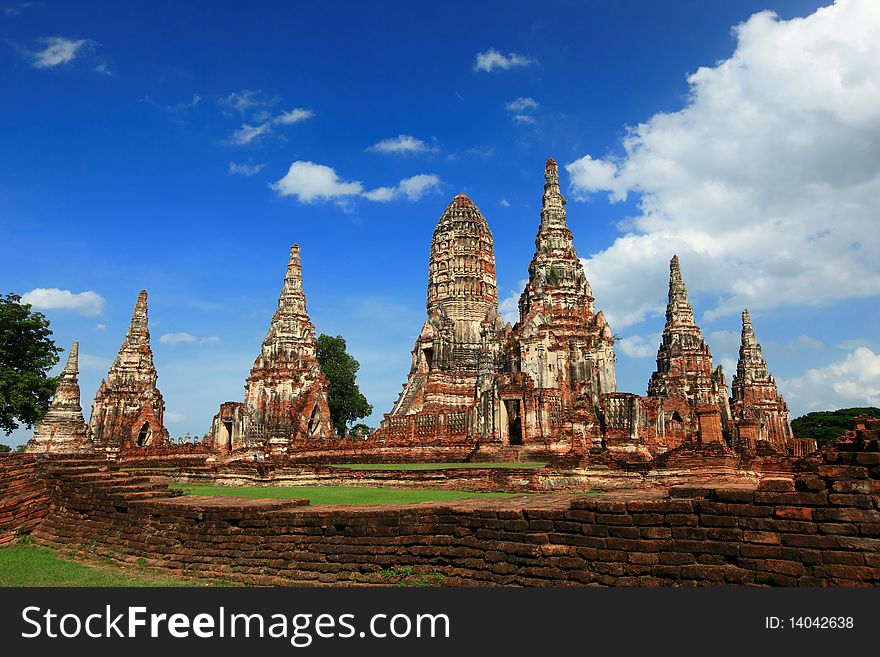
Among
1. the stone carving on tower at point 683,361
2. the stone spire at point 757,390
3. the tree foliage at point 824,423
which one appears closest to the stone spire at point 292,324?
the stone carving on tower at point 683,361

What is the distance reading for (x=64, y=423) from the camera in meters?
34.8

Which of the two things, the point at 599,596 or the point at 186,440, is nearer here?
the point at 599,596

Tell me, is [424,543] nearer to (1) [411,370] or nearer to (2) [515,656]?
(2) [515,656]

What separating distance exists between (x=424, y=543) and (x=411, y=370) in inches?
1503

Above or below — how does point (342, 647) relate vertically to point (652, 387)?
below

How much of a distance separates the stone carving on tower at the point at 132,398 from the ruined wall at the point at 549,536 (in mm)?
33773

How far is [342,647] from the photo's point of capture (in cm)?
518

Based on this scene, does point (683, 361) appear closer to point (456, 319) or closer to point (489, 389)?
point (456, 319)

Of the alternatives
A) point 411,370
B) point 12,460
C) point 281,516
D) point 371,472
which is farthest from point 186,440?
point 281,516

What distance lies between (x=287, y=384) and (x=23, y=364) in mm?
15620

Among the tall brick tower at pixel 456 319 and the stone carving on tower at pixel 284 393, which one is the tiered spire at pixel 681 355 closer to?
the tall brick tower at pixel 456 319

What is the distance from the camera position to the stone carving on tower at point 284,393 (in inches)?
1336

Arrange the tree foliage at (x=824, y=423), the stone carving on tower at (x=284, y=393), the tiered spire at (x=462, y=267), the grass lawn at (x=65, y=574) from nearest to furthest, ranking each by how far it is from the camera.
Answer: the grass lawn at (x=65, y=574)
the stone carving on tower at (x=284, y=393)
the tiered spire at (x=462, y=267)
the tree foliage at (x=824, y=423)

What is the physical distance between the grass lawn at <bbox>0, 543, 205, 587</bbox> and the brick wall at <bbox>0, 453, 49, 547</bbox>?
1158 millimetres
